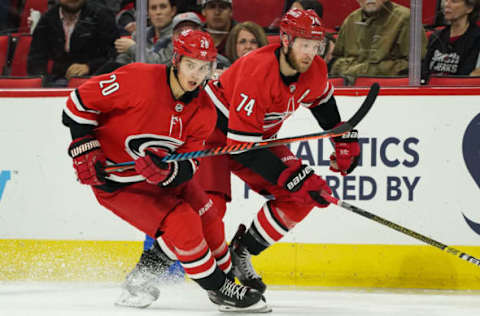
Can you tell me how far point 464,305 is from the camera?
312cm

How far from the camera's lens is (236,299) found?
278cm

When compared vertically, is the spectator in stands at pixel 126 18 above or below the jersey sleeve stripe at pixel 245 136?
above

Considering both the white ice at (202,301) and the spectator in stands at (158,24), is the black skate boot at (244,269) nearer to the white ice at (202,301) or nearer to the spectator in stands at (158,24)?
the white ice at (202,301)

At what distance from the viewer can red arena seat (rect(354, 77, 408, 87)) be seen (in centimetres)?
361

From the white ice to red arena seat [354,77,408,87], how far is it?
101cm

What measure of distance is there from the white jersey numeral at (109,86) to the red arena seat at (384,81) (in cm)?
142

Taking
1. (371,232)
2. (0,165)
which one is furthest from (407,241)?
(0,165)

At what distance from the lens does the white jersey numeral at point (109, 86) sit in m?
2.67

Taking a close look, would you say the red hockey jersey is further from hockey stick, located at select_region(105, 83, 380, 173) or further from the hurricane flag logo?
the hurricane flag logo

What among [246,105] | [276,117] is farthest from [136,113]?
[276,117]

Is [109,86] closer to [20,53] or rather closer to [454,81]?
[20,53]

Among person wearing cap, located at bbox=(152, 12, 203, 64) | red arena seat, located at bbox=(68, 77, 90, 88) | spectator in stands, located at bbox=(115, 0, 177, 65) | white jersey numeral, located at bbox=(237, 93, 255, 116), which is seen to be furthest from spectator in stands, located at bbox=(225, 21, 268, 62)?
white jersey numeral, located at bbox=(237, 93, 255, 116)

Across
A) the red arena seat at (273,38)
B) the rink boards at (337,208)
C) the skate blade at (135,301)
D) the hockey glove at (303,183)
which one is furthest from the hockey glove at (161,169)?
the red arena seat at (273,38)

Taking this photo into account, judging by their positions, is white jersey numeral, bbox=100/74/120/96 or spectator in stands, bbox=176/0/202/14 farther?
spectator in stands, bbox=176/0/202/14
